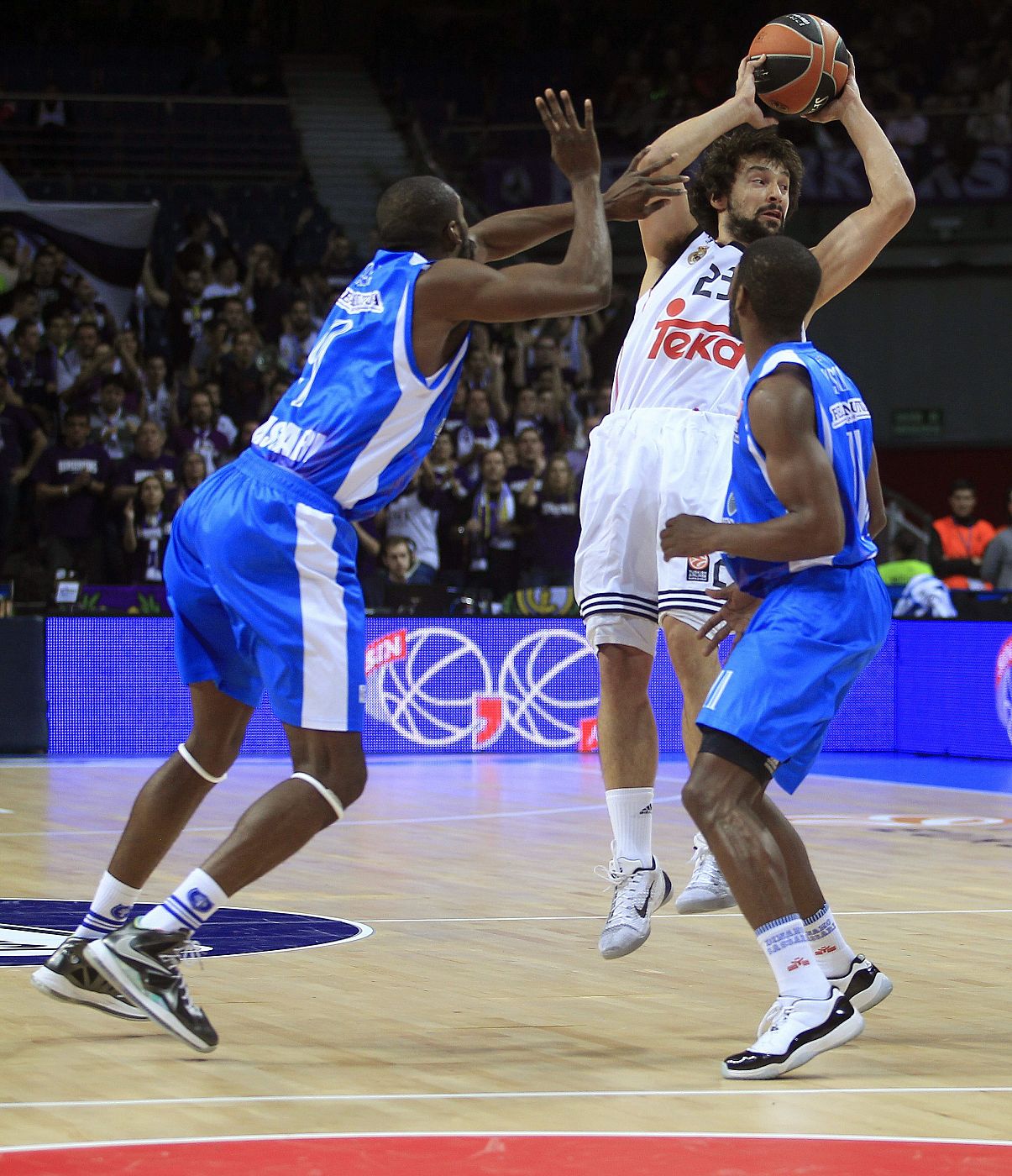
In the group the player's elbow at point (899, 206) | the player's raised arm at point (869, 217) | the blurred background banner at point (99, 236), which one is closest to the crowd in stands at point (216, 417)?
the blurred background banner at point (99, 236)

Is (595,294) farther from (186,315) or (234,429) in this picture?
(186,315)

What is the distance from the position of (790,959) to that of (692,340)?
7.54 feet

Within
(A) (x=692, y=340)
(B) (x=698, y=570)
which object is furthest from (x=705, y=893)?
(A) (x=692, y=340)

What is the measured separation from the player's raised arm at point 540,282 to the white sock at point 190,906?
1.41 meters

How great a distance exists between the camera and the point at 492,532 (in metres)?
13.9

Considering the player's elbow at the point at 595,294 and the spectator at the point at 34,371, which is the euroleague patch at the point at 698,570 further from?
the spectator at the point at 34,371

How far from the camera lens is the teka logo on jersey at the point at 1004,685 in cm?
1177

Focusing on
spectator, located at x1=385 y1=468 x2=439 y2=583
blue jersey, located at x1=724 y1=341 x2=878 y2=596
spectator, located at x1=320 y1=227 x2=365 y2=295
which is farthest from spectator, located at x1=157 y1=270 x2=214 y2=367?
blue jersey, located at x1=724 y1=341 x2=878 y2=596

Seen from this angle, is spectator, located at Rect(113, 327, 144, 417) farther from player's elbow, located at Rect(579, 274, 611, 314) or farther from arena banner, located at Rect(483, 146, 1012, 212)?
player's elbow, located at Rect(579, 274, 611, 314)

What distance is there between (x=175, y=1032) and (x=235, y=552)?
1088 millimetres

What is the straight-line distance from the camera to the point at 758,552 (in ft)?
13.3

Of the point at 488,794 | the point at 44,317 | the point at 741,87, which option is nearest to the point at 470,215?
the point at 44,317

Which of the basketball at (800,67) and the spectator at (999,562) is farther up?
the basketball at (800,67)

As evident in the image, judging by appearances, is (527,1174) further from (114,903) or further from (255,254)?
(255,254)
